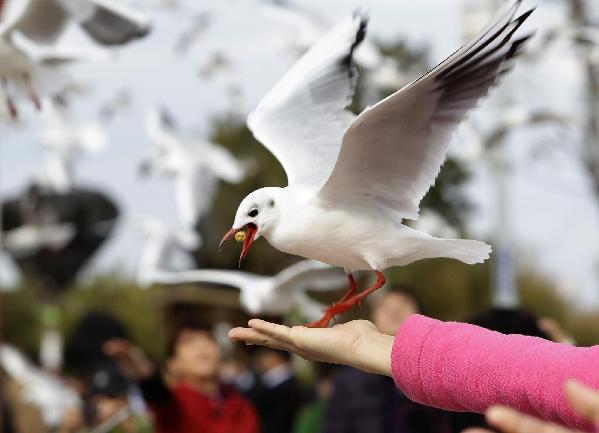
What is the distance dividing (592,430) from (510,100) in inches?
344

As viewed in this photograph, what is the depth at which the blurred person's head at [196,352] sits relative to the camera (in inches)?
139

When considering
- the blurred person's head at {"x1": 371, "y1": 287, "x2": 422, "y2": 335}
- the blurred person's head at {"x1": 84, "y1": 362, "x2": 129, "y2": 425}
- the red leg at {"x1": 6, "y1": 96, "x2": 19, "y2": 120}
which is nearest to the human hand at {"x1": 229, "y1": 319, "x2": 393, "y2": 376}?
the red leg at {"x1": 6, "y1": 96, "x2": 19, "y2": 120}

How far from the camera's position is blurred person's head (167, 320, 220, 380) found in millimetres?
3520

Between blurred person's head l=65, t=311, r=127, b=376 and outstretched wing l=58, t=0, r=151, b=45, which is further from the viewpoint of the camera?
blurred person's head l=65, t=311, r=127, b=376

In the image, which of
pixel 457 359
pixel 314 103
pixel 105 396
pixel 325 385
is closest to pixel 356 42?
pixel 314 103

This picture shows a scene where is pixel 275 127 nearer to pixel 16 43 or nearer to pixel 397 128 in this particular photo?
pixel 397 128

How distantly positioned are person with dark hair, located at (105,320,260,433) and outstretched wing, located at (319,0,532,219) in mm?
1780

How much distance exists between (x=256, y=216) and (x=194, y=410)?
2.08 meters

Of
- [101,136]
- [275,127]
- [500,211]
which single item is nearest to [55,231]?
[101,136]

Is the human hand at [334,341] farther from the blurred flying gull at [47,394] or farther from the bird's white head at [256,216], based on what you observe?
the blurred flying gull at [47,394]

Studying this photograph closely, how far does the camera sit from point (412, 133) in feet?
4.87

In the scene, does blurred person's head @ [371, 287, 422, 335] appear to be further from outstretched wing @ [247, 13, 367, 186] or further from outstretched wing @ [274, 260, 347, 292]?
outstretched wing @ [247, 13, 367, 186]

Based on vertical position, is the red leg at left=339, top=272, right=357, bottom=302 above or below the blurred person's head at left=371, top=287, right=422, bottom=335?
above

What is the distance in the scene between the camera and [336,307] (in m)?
1.43
